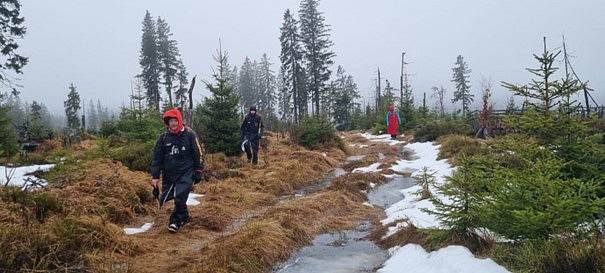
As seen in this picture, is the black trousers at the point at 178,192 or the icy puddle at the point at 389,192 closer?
the black trousers at the point at 178,192

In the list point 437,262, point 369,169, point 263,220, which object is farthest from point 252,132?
point 437,262

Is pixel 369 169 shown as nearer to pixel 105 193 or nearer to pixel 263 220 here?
pixel 263 220

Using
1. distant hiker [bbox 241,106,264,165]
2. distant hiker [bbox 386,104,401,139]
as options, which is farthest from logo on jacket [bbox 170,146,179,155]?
distant hiker [bbox 386,104,401,139]

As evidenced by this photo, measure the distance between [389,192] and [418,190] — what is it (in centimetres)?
148

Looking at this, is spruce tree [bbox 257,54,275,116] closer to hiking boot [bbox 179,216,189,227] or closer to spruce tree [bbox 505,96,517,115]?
spruce tree [bbox 505,96,517,115]

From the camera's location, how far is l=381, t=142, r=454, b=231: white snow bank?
687cm

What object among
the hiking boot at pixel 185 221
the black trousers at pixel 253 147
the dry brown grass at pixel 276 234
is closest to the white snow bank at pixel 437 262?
the dry brown grass at pixel 276 234

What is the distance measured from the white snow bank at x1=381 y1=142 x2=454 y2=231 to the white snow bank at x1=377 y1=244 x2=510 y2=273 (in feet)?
1.88

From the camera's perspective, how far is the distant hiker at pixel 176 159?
6.96 metres

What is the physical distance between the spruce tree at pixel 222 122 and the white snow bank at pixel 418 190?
17.2 ft

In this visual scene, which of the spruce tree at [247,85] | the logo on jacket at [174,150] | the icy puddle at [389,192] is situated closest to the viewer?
the logo on jacket at [174,150]

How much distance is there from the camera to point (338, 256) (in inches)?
226

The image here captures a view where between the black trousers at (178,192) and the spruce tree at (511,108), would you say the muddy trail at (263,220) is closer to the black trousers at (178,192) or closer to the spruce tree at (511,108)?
the black trousers at (178,192)

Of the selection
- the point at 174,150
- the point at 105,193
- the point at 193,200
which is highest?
the point at 174,150
